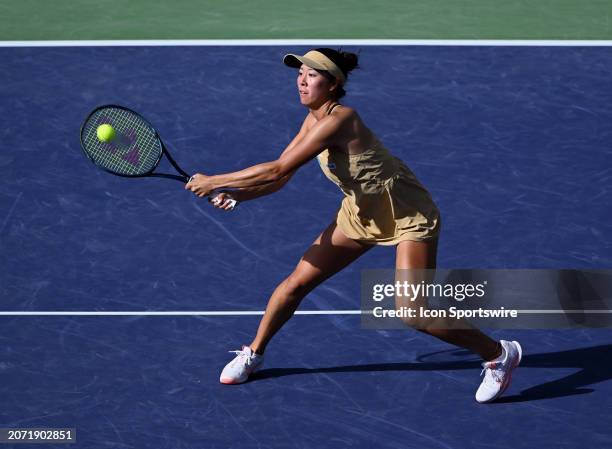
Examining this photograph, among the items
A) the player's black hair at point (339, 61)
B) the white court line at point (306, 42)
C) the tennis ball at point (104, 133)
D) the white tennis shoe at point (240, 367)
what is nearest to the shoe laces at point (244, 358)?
the white tennis shoe at point (240, 367)

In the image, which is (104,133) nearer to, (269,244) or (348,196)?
(348,196)

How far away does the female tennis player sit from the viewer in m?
6.69

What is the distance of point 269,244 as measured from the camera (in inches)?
344

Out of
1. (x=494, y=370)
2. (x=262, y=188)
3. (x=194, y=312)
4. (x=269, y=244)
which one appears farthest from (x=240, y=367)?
(x=269, y=244)

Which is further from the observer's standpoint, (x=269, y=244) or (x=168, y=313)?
(x=269, y=244)

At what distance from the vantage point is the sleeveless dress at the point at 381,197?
22.3ft

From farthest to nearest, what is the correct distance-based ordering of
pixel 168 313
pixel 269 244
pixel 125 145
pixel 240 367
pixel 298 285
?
1. pixel 269 244
2. pixel 168 313
3. pixel 125 145
4. pixel 240 367
5. pixel 298 285

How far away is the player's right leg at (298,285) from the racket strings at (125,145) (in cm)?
118

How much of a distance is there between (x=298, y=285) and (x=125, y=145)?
1.51m

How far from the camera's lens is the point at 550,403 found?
7.09m

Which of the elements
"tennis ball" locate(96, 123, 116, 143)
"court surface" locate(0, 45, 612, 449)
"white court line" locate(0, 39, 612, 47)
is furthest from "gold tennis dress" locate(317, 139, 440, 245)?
"white court line" locate(0, 39, 612, 47)

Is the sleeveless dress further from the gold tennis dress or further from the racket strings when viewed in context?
the racket strings

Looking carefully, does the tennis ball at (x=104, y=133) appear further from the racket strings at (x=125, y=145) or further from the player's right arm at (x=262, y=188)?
the player's right arm at (x=262, y=188)

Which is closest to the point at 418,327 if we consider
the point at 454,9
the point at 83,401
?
the point at 83,401
